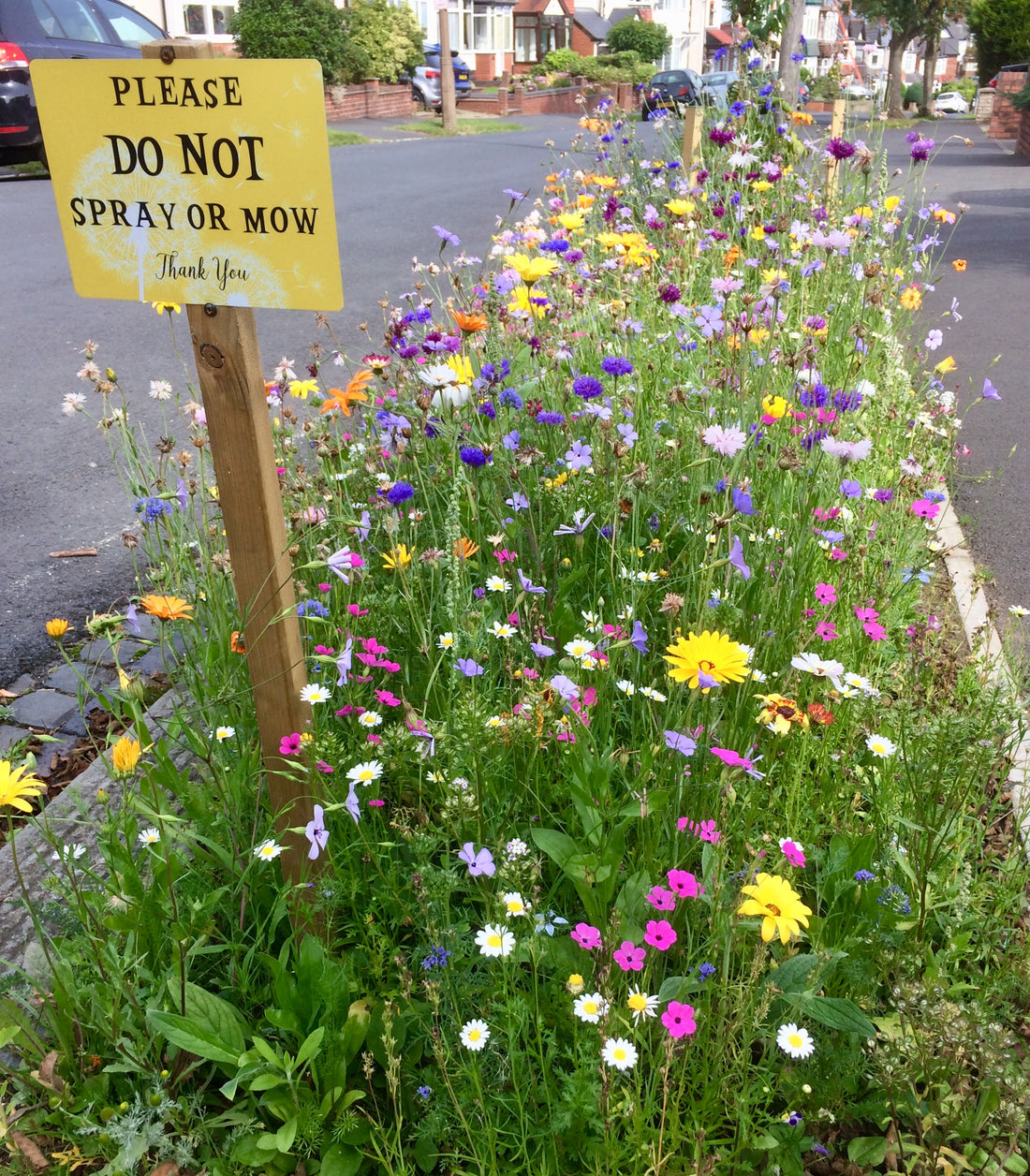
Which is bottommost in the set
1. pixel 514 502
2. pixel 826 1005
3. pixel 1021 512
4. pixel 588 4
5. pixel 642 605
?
pixel 1021 512

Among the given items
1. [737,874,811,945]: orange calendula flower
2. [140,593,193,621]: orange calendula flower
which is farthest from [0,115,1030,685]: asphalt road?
[737,874,811,945]: orange calendula flower

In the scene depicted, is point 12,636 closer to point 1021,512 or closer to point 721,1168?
point 721,1168

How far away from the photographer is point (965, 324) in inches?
258

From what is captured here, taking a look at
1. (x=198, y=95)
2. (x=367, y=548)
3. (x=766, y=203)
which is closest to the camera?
(x=198, y=95)

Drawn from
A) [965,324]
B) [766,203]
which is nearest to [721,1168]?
[766,203]

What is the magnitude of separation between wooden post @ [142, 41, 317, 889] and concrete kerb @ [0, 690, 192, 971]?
33 centimetres

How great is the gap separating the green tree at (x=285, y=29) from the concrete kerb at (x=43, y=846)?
23.3 meters

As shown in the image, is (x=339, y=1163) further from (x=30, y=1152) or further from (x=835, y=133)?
(x=835, y=133)

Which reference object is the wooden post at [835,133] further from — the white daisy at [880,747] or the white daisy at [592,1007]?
the white daisy at [592,1007]

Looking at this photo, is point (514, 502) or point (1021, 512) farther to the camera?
point (1021, 512)

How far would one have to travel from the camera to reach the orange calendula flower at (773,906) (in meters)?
1.28

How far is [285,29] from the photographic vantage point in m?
22.7

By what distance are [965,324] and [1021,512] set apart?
327 centimetres

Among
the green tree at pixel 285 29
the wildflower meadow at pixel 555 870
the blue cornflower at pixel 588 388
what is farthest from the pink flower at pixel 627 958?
the green tree at pixel 285 29
